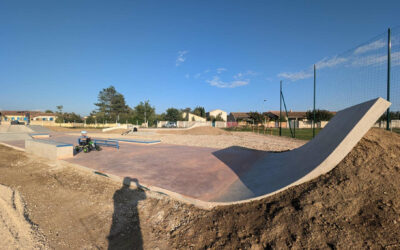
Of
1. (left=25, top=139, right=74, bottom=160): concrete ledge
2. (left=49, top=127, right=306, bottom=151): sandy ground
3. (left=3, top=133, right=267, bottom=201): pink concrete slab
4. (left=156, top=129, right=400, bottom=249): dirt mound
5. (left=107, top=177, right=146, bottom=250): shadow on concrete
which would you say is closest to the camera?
(left=156, top=129, right=400, bottom=249): dirt mound

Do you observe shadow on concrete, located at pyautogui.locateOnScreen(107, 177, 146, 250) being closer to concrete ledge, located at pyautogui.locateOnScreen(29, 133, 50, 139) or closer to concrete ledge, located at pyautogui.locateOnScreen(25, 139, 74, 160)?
concrete ledge, located at pyautogui.locateOnScreen(25, 139, 74, 160)

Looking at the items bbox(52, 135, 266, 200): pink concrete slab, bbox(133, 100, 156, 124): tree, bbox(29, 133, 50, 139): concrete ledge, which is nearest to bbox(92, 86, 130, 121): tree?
bbox(133, 100, 156, 124): tree

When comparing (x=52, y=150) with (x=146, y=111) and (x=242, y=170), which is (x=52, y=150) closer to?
(x=242, y=170)

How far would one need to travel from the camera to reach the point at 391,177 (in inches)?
116

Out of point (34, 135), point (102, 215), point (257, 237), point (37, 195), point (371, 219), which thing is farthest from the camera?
point (34, 135)

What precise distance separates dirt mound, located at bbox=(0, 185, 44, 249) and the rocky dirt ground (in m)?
0.10

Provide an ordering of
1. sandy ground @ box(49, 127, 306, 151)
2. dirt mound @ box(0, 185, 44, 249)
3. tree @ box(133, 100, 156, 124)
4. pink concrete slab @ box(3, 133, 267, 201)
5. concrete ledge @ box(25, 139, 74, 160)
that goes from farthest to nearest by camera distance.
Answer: tree @ box(133, 100, 156, 124)
sandy ground @ box(49, 127, 306, 151)
concrete ledge @ box(25, 139, 74, 160)
pink concrete slab @ box(3, 133, 267, 201)
dirt mound @ box(0, 185, 44, 249)

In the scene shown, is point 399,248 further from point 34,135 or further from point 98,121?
point 98,121

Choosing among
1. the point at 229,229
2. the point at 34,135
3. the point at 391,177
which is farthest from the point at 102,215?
the point at 34,135

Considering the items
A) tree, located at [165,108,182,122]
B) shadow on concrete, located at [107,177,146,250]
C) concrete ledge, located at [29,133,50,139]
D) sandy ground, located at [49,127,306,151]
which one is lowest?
shadow on concrete, located at [107,177,146,250]

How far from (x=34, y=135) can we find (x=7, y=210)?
57.4 ft

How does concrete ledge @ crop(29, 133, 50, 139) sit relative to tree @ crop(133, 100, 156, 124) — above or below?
below

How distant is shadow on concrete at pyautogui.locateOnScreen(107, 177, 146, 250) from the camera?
287cm

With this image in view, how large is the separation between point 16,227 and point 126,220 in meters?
1.73
